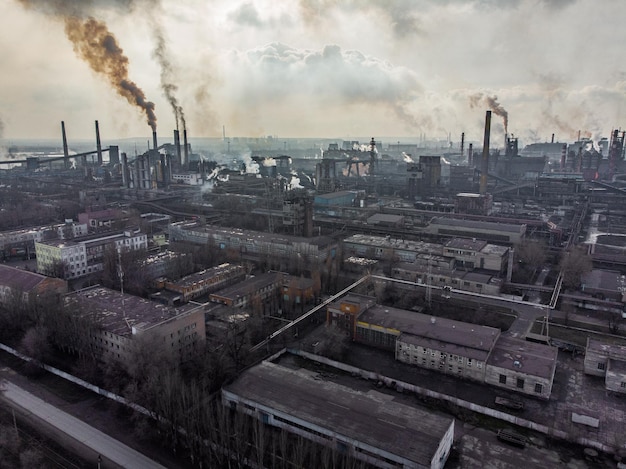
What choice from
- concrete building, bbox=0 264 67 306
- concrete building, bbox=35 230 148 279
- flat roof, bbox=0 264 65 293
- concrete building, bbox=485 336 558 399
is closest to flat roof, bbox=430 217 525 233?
concrete building, bbox=485 336 558 399

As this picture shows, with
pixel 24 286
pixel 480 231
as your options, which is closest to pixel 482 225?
pixel 480 231

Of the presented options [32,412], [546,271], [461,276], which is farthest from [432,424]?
[546,271]

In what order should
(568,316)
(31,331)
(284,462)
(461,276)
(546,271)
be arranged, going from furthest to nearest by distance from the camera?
(546,271), (461,276), (568,316), (31,331), (284,462)

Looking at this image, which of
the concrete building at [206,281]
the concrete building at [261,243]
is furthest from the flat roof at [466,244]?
the concrete building at [206,281]

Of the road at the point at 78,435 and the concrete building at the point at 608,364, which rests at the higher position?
the concrete building at the point at 608,364

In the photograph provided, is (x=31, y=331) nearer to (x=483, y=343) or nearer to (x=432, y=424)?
(x=432, y=424)

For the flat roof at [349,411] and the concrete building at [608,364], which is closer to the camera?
the flat roof at [349,411]

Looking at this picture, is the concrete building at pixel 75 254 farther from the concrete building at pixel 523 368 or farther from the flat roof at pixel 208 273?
the concrete building at pixel 523 368
